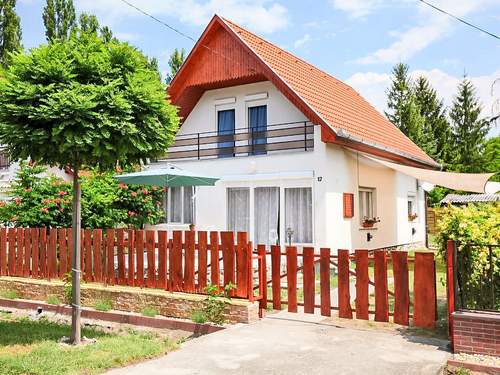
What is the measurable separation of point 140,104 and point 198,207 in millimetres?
10433

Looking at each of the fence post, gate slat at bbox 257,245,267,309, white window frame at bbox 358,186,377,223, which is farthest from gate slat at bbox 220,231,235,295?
white window frame at bbox 358,186,377,223

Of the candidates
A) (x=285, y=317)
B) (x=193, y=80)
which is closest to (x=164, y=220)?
(x=193, y=80)

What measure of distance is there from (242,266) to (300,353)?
2366mm

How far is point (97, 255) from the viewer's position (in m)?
10.2

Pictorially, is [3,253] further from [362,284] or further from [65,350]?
[362,284]

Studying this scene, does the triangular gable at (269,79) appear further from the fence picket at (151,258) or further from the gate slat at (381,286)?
the gate slat at (381,286)

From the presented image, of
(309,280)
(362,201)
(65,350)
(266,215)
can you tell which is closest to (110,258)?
(65,350)

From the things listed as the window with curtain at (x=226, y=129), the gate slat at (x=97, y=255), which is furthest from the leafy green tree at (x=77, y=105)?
the window with curtain at (x=226, y=129)

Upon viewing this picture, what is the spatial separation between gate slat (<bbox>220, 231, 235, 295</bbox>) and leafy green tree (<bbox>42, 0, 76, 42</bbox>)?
107 ft

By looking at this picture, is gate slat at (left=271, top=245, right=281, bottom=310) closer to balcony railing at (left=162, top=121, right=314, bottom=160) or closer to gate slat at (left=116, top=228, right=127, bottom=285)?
gate slat at (left=116, top=228, right=127, bottom=285)

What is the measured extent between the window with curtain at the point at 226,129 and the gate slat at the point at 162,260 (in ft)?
28.9

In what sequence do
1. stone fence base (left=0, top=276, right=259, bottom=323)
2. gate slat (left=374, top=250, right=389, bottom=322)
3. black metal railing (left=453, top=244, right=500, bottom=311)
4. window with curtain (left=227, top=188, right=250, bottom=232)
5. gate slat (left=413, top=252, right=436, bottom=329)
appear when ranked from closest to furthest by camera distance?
black metal railing (left=453, top=244, right=500, bottom=311)
gate slat (left=413, top=252, right=436, bottom=329)
gate slat (left=374, top=250, right=389, bottom=322)
stone fence base (left=0, top=276, right=259, bottom=323)
window with curtain (left=227, top=188, right=250, bottom=232)

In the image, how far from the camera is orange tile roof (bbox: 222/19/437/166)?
16.0 meters

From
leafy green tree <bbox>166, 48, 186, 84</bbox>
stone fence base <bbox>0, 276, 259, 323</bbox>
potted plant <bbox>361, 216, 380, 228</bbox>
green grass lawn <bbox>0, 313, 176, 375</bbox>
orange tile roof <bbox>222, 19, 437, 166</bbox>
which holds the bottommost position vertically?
green grass lawn <bbox>0, 313, 176, 375</bbox>
